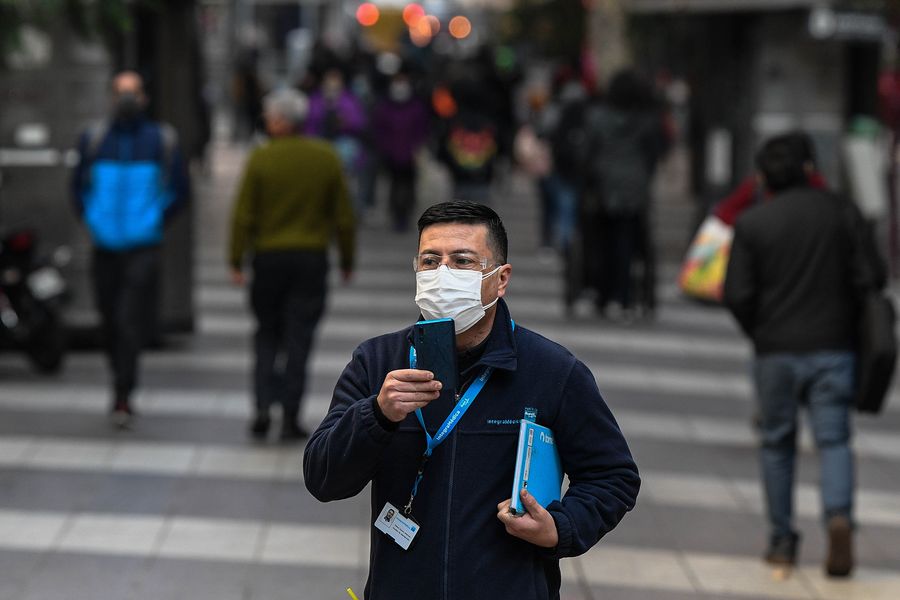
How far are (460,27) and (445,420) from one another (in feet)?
145

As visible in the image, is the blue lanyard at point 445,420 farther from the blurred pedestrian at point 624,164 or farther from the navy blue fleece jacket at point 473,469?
the blurred pedestrian at point 624,164

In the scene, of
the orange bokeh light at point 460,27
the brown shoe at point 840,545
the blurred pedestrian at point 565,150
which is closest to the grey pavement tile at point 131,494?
the brown shoe at point 840,545

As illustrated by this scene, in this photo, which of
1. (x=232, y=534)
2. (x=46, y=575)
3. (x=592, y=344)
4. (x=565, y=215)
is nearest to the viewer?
(x=46, y=575)

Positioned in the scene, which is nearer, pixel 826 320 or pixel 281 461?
pixel 826 320

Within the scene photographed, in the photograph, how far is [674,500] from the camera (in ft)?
25.9

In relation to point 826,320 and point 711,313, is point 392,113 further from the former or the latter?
point 826,320

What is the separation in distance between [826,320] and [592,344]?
221 inches

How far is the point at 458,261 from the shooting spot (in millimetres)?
3264

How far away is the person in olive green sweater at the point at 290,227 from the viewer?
337 inches

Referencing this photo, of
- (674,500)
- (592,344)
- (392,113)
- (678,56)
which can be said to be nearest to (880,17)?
(592,344)

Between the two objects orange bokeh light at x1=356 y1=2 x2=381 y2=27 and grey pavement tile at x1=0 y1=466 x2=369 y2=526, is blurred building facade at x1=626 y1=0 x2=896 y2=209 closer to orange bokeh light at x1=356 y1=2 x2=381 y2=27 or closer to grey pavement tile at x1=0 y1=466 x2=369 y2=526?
grey pavement tile at x1=0 y1=466 x2=369 y2=526

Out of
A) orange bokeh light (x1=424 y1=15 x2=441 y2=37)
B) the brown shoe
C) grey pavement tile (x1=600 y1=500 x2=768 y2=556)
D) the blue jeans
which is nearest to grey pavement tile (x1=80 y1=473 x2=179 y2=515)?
grey pavement tile (x1=600 y1=500 x2=768 y2=556)

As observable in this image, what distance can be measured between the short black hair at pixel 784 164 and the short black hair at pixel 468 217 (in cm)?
356

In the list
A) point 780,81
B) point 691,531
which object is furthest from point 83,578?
point 780,81
